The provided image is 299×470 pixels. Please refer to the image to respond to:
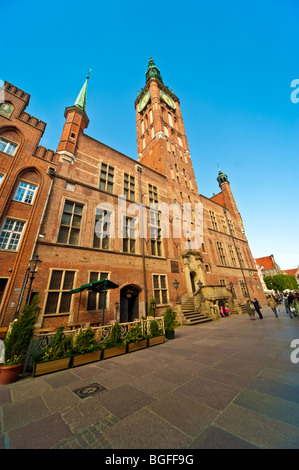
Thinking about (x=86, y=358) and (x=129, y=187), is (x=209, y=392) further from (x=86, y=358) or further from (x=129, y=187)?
(x=129, y=187)

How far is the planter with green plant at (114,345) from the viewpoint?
643 cm

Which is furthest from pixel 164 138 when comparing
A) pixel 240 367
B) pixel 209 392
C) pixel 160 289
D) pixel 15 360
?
pixel 209 392

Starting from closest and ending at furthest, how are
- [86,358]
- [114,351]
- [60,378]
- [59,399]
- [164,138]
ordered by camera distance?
1. [59,399]
2. [60,378]
3. [86,358]
4. [114,351]
5. [164,138]

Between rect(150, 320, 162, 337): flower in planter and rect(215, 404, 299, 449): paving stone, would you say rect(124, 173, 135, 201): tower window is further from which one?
rect(215, 404, 299, 449): paving stone

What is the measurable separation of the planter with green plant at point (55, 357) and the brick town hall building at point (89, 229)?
3.02 m

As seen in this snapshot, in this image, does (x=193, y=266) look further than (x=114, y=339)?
Yes

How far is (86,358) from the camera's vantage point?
5.88 metres

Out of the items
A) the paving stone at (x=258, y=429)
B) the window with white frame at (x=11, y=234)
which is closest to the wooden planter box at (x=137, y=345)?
the paving stone at (x=258, y=429)

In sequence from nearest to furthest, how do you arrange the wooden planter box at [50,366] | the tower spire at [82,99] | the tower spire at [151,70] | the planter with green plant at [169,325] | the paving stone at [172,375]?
the paving stone at [172,375] → the wooden planter box at [50,366] → the planter with green plant at [169,325] → the tower spire at [82,99] → the tower spire at [151,70]

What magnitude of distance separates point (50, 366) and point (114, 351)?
223cm

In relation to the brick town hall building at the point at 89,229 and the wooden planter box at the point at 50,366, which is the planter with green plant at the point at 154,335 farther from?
the brick town hall building at the point at 89,229

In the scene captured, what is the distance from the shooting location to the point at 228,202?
34344mm

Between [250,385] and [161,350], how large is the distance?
161 inches
